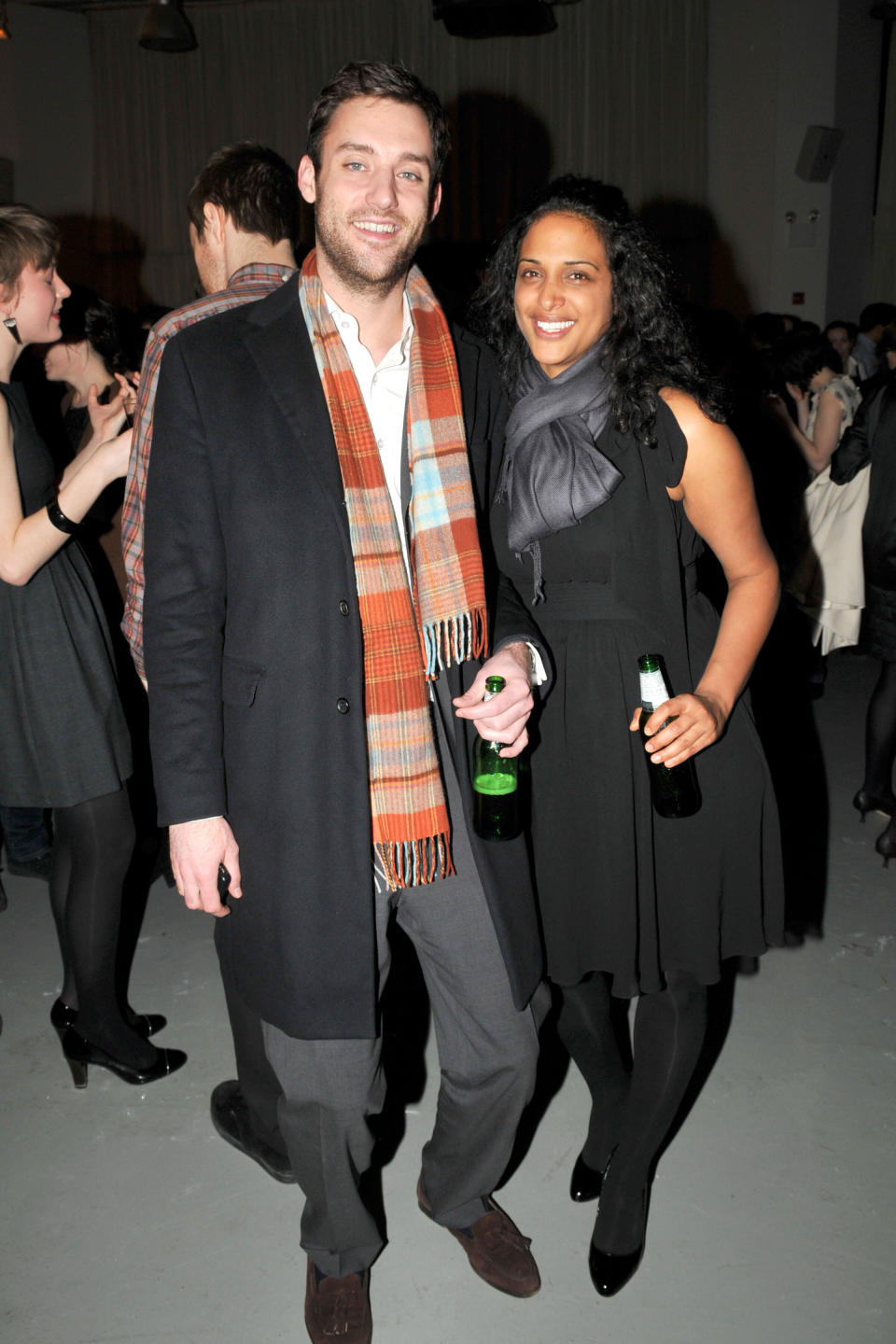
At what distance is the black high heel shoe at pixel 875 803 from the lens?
365 cm

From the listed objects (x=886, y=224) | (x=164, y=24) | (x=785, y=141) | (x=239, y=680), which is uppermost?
(x=164, y=24)

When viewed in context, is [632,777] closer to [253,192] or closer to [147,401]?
[147,401]

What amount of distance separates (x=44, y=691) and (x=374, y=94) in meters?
1.39

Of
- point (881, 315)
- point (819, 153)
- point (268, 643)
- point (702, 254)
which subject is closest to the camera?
point (268, 643)

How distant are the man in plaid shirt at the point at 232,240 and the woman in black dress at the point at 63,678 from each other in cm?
27

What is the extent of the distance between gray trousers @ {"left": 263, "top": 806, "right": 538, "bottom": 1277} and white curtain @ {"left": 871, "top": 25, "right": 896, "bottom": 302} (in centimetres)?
1069

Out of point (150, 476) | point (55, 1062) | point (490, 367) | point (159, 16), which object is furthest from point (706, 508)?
point (159, 16)

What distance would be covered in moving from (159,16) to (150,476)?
27.3ft

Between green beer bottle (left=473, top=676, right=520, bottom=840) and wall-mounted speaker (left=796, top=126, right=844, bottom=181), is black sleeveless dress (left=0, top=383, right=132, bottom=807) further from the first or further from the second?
wall-mounted speaker (left=796, top=126, right=844, bottom=181)

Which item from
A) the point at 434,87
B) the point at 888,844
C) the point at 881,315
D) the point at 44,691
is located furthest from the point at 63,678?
the point at 434,87

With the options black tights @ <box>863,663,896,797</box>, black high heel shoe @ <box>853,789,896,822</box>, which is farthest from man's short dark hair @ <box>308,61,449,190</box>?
black high heel shoe @ <box>853,789,896,822</box>

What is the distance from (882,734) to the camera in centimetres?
362

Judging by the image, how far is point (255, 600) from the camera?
5.02ft

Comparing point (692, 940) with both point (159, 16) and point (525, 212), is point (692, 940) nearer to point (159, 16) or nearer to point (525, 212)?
point (525, 212)
